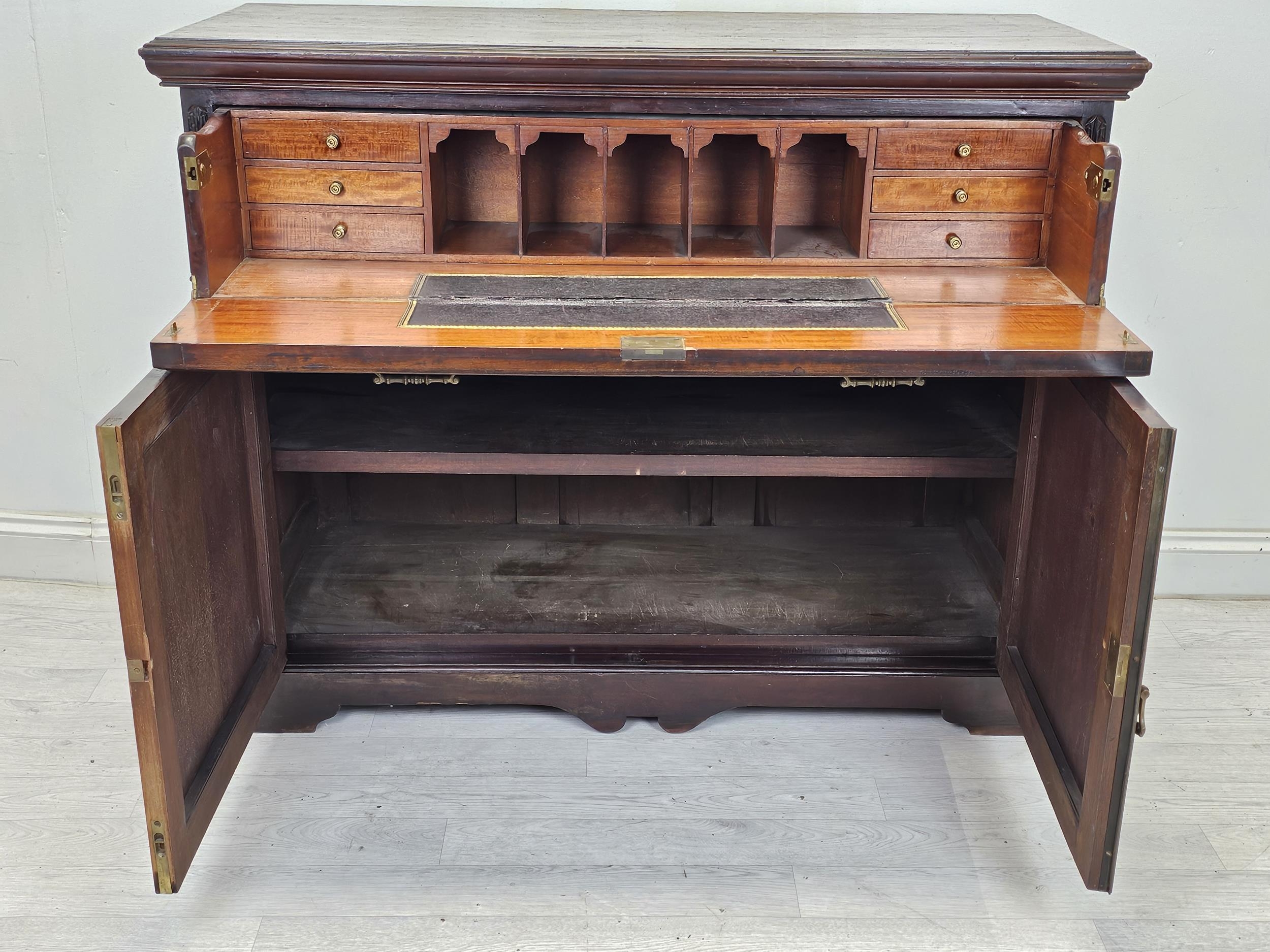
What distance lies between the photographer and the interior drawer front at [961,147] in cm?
216

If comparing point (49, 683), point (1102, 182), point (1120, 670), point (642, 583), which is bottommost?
point (49, 683)

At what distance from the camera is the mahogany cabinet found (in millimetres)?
1835

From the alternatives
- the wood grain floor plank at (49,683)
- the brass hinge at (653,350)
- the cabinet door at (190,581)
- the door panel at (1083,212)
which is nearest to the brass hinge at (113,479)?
the cabinet door at (190,581)

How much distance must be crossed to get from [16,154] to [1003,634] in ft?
7.78

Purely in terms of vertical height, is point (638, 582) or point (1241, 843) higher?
point (638, 582)

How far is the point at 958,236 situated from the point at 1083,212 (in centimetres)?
24

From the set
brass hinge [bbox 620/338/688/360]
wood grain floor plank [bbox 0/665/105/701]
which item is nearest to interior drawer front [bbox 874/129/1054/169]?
brass hinge [bbox 620/338/688/360]

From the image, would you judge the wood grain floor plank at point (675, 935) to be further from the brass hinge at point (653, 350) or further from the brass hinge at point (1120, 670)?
the brass hinge at point (653, 350)

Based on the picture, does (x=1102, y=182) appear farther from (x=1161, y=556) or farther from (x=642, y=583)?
(x=1161, y=556)

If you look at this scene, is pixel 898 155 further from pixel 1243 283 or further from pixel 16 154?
pixel 16 154

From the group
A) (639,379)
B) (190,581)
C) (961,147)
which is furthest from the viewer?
(639,379)

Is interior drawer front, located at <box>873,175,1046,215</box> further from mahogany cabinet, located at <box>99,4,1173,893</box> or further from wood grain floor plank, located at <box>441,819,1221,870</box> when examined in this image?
wood grain floor plank, located at <box>441,819,1221,870</box>

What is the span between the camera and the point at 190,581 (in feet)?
6.40

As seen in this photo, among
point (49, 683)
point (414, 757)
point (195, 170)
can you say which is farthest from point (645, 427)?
point (49, 683)
